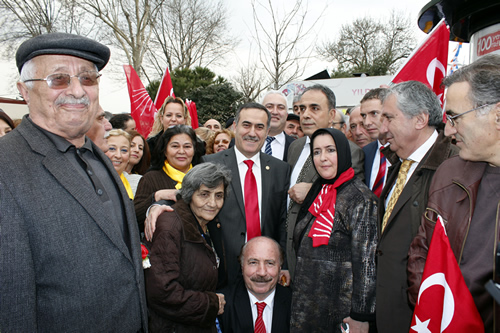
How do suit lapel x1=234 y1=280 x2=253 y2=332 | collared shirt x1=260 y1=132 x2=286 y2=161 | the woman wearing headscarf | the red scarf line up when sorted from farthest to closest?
collared shirt x1=260 y1=132 x2=286 y2=161 < suit lapel x1=234 y1=280 x2=253 y2=332 < the red scarf < the woman wearing headscarf

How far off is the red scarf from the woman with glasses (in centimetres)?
270

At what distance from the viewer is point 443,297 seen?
1.82 meters

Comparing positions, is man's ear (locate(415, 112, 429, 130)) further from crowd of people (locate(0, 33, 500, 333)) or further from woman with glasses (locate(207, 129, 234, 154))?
woman with glasses (locate(207, 129, 234, 154))

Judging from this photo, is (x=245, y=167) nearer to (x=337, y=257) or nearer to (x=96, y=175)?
(x=337, y=257)

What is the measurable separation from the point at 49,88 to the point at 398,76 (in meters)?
3.87

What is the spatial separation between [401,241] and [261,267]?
3.97 ft

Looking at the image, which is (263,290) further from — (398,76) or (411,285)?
(398,76)

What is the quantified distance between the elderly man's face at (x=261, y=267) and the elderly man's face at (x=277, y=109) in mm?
2435

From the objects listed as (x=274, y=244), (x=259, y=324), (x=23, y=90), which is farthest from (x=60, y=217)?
(x=259, y=324)

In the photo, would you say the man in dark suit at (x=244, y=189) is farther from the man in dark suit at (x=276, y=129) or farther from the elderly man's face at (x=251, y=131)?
the man in dark suit at (x=276, y=129)

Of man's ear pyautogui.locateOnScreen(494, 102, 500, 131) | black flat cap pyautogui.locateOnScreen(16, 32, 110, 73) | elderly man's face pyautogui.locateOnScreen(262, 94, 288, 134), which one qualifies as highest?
elderly man's face pyautogui.locateOnScreen(262, 94, 288, 134)

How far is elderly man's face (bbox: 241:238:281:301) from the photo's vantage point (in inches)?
126

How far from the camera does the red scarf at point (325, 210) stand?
9.35 feet

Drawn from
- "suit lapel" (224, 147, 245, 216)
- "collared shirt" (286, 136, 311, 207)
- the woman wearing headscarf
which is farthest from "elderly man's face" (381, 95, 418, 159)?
"suit lapel" (224, 147, 245, 216)
